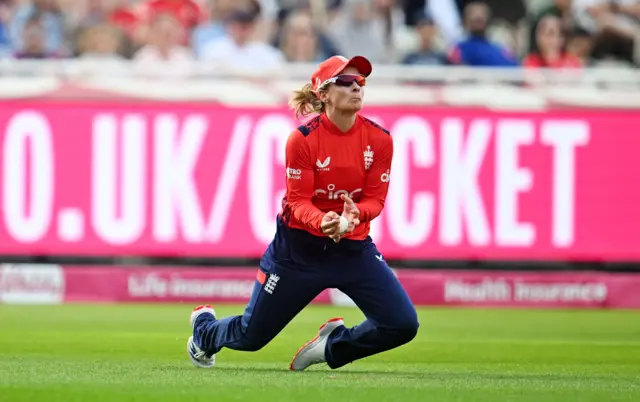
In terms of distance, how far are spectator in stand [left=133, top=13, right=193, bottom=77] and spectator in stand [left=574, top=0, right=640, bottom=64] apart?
5696 millimetres

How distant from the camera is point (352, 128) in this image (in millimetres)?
10109

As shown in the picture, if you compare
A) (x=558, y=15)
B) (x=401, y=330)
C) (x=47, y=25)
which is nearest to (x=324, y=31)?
(x=558, y=15)

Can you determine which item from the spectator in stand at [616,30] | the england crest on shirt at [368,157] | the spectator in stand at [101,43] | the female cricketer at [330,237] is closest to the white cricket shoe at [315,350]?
the female cricketer at [330,237]

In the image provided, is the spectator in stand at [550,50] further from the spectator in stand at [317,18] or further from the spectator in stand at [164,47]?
the spectator in stand at [164,47]

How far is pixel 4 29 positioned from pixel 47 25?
32.0 inches

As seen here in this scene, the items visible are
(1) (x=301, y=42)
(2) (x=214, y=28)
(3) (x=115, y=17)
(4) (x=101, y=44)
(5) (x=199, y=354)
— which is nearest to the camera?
(5) (x=199, y=354)

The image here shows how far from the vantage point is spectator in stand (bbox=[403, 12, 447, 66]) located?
63.4 ft

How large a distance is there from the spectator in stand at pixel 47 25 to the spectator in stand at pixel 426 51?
15.9 ft

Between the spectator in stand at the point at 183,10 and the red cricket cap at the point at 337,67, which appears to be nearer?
the red cricket cap at the point at 337,67

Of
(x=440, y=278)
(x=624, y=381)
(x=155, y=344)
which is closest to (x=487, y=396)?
(x=624, y=381)

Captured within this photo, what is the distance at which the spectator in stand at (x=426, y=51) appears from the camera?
19.3 m

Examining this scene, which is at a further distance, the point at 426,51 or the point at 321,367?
the point at 426,51

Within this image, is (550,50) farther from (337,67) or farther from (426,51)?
(337,67)

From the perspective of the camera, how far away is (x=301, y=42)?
19.2 m
